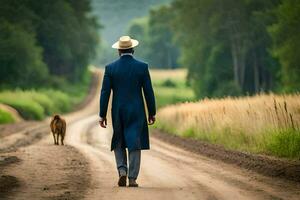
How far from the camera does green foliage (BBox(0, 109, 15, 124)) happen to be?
37.8 m

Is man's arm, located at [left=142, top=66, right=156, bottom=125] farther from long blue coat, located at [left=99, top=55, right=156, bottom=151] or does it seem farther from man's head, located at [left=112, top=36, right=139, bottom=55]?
man's head, located at [left=112, top=36, right=139, bottom=55]

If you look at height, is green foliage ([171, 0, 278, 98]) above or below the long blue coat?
above

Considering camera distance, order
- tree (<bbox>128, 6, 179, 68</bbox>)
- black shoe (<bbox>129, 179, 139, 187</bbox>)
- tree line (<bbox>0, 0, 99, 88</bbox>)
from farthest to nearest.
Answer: tree (<bbox>128, 6, 179, 68</bbox>)
tree line (<bbox>0, 0, 99, 88</bbox>)
black shoe (<bbox>129, 179, 139, 187</bbox>)

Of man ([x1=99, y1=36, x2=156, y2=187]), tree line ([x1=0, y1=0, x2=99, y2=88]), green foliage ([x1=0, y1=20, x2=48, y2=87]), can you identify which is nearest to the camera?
man ([x1=99, y1=36, x2=156, y2=187])

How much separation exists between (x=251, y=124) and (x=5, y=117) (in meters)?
22.0

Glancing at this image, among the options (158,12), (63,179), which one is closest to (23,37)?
(63,179)

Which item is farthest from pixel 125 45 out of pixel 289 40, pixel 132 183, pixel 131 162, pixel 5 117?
pixel 289 40

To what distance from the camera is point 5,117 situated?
126ft

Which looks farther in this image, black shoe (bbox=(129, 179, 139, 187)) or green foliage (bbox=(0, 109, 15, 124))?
green foliage (bbox=(0, 109, 15, 124))

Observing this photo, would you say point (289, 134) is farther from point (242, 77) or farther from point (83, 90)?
point (83, 90)

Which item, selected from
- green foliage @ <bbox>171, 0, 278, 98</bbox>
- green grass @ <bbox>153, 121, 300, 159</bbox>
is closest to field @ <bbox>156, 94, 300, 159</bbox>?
green grass @ <bbox>153, 121, 300, 159</bbox>

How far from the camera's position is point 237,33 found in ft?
199

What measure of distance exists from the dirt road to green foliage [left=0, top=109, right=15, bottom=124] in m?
21.3

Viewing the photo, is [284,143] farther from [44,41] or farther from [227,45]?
[44,41]
